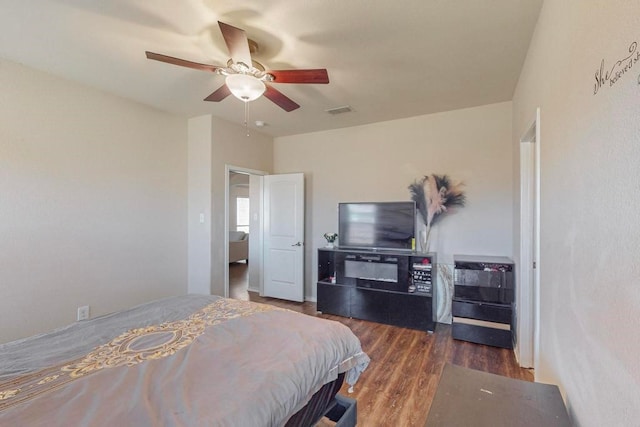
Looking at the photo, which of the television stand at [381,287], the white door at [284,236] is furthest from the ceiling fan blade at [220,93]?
the television stand at [381,287]

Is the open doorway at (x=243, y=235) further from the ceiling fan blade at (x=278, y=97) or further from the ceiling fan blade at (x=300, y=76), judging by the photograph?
the ceiling fan blade at (x=300, y=76)

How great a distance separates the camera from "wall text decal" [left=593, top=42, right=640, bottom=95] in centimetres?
74

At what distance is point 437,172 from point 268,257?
114 inches

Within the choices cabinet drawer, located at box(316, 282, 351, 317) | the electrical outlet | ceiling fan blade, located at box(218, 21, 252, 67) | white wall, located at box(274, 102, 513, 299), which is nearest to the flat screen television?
white wall, located at box(274, 102, 513, 299)

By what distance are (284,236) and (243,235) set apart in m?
4.06

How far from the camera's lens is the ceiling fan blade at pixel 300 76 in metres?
2.03

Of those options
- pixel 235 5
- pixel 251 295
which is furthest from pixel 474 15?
pixel 251 295

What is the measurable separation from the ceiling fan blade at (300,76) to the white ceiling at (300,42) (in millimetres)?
307

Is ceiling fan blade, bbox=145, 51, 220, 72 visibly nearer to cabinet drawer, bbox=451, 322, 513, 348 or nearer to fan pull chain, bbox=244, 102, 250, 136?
fan pull chain, bbox=244, 102, 250, 136

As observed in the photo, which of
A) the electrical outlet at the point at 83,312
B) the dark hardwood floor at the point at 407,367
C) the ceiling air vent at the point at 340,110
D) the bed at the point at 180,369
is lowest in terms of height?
the dark hardwood floor at the point at 407,367

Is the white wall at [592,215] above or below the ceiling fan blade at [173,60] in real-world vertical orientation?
below

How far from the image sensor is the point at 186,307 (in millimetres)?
2045

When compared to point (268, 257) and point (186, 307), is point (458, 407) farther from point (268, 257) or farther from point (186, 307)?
point (268, 257)

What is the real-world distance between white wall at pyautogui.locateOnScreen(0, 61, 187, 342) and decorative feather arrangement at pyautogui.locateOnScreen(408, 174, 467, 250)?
10.6ft
